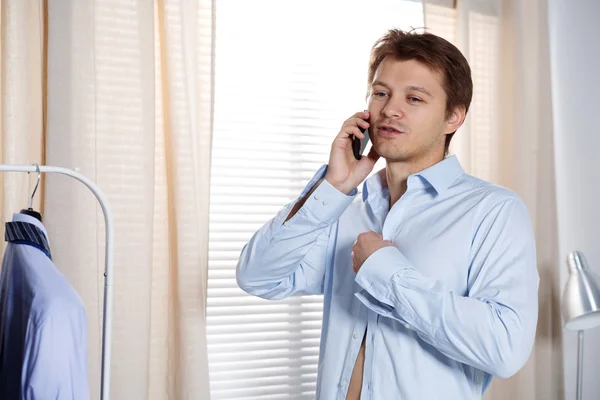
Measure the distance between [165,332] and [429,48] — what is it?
116 centimetres

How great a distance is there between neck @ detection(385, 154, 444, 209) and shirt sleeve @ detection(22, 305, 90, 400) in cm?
79

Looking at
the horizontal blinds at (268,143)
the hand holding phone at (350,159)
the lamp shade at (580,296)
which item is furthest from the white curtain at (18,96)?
the lamp shade at (580,296)

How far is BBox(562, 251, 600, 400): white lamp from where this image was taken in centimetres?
221

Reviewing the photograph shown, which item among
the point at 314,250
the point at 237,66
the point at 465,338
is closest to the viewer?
the point at 465,338

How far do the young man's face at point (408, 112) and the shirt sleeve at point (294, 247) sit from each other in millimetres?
143

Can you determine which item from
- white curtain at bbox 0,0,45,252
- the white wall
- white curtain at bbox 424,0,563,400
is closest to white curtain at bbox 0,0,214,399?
white curtain at bbox 0,0,45,252

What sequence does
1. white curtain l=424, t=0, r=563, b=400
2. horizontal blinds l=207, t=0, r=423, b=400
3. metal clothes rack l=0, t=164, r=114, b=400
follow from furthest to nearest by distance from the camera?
white curtain l=424, t=0, r=563, b=400, horizontal blinds l=207, t=0, r=423, b=400, metal clothes rack l=0, t=164, r=114, b=400

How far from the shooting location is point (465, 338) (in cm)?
122

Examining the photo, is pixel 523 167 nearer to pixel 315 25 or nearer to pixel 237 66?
pixel 315 25

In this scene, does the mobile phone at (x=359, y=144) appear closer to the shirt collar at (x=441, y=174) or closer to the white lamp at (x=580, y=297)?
the shirt collar at (x=441, y=174)

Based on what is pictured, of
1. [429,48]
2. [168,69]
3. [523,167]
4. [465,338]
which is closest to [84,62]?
[168,69]

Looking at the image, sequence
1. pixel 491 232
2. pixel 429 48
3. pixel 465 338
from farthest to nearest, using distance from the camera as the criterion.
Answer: pixel 429 48, pixel 491 232, pixel 465 338

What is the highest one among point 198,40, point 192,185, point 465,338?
point 198,40

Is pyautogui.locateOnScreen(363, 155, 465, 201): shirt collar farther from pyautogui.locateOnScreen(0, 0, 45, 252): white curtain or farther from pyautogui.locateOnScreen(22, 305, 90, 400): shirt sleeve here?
pyautogui.locateOnScreen(0, 0, 45, 252): white curtain
